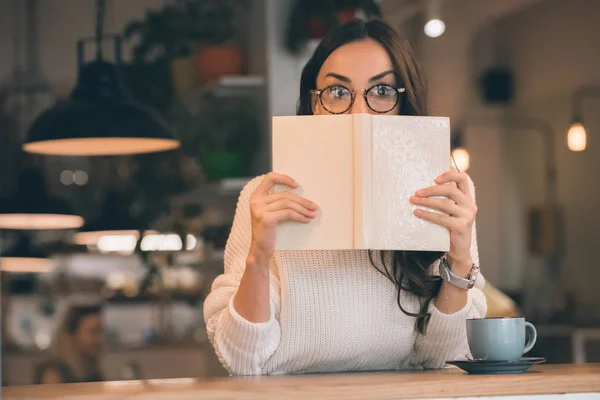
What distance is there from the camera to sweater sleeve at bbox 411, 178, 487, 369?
1724mm

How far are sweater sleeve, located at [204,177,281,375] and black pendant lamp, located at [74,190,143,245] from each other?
2717mm

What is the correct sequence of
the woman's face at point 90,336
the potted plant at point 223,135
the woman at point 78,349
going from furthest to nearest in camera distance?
the woman's face at point 90,336, the woman at point 78,349, the potted plant at point 223,135

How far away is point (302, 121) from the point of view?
1.52 meters

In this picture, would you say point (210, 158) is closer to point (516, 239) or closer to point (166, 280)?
point (166, 280)

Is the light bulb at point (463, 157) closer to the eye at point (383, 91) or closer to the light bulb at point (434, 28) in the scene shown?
the light bulb at point (434, 28)

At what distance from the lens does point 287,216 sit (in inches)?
58.8

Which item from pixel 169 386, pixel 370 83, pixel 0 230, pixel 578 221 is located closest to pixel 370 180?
pixel 370 83

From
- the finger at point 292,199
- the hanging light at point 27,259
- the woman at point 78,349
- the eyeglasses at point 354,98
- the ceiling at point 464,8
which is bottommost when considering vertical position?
the woman at point 78,349

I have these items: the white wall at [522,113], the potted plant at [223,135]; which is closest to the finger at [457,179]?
the potted plant at [223,135]

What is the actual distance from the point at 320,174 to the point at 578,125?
3200 millimetres

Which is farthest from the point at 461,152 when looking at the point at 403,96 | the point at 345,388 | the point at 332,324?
the point at 345,388

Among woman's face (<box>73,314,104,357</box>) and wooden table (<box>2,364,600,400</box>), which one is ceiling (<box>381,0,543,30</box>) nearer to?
woman's face (<box>73,314,104,357</box>)

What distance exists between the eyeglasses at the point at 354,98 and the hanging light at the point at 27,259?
3.45 metres

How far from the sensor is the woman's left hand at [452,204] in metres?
1.51
